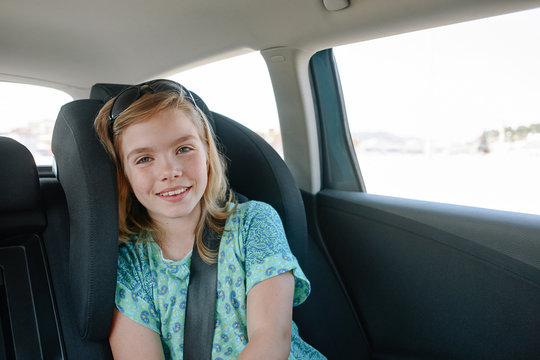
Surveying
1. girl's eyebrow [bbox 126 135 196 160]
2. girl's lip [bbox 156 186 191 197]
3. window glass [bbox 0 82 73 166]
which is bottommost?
girl's lip [bbox 156 186 191 197]

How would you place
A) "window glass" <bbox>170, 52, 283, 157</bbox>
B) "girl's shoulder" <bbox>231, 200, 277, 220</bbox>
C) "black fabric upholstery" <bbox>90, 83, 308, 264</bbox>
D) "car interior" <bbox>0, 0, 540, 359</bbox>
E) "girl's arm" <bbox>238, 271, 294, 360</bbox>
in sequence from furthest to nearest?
"window glass" <bbox>170, 52, 283, 157</bbox> < "black fabric upholstery" <bbox>90, 83, 308, 264</bbox> < "girl's shoulder" <bbox>231, 200, 277, 220</bbox> < "car interior" <bbox>0, 0, 540, 359</bbox> < "girl's arm" <bbox>238, 271, 294, 360</bbox>

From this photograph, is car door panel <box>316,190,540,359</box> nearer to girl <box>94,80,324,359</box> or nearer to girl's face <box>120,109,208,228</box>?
girl <box>94,80,324,359</box>

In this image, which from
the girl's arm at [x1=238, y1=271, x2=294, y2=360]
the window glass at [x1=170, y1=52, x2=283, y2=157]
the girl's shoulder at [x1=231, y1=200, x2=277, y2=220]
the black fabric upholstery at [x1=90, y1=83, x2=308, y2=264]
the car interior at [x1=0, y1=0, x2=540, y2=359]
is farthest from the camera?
the window glass at [x1=170, y1=52, x2=283, y2=157]

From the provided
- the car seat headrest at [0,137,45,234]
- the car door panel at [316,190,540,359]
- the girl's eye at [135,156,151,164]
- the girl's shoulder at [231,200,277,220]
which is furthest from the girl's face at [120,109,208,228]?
the car door panel at [316,190,540,359]

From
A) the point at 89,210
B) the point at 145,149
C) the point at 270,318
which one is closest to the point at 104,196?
the point at 89,210

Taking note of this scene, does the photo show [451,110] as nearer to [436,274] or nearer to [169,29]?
[436,274]

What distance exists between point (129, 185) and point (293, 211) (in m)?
0.51

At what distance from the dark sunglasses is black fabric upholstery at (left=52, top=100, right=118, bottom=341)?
0.08 meters

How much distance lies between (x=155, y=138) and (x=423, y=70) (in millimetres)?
972

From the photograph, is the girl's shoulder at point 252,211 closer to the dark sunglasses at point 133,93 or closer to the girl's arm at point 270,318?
the girl's arm at point 270,318

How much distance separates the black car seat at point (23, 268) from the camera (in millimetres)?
1153

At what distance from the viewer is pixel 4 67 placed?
2.07 m

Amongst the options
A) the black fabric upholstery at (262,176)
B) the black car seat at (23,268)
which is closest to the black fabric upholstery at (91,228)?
the black car seat at (23,268)

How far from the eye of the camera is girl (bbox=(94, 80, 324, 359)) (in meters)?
1.15
